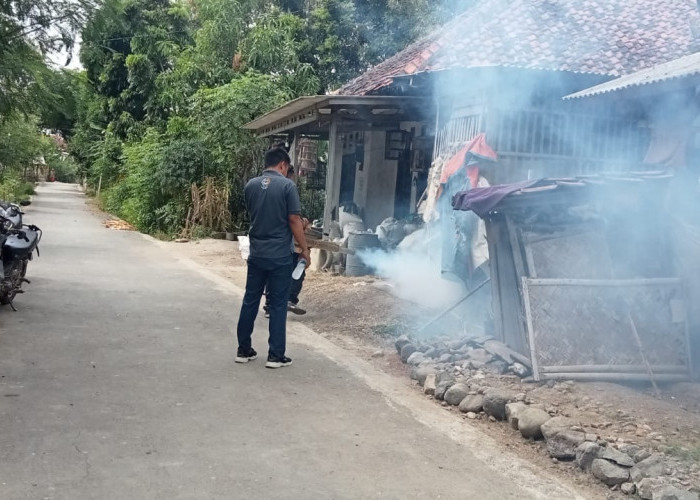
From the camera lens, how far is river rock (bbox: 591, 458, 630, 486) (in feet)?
12.9

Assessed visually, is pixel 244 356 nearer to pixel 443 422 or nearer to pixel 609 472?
pixel 443 422

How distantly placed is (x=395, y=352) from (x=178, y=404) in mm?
2700

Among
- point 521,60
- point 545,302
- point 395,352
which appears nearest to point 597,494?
point 545,302

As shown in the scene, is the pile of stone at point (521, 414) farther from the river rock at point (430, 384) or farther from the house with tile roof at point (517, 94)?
the house with tile roof at point (517, 94)

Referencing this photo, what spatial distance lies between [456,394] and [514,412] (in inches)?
25.1

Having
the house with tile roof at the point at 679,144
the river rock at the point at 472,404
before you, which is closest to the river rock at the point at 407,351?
the river rock at the point at 472,404

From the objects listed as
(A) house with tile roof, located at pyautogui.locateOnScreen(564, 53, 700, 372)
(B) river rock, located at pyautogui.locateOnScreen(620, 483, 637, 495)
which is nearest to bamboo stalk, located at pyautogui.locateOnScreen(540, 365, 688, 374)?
(A) house with tile roof, located at pyautogui.locateOnScreen(564, 53, 700, 372)

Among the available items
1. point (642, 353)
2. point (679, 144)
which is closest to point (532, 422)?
point (642, 353)

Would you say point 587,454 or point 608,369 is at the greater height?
point 608,369

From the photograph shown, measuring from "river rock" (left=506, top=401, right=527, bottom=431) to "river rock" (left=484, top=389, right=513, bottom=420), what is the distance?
7 centimetres

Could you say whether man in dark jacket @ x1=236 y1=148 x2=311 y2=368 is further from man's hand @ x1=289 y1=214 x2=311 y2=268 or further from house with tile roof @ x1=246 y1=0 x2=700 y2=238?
house with tile roof @ x1=246 y1=0 x2=700 y2=238

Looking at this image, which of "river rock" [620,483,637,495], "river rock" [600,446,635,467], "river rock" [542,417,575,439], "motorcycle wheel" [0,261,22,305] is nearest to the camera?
"river rock" [620,483,637,495]

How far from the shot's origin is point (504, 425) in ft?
16.3

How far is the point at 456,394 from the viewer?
5383mm
